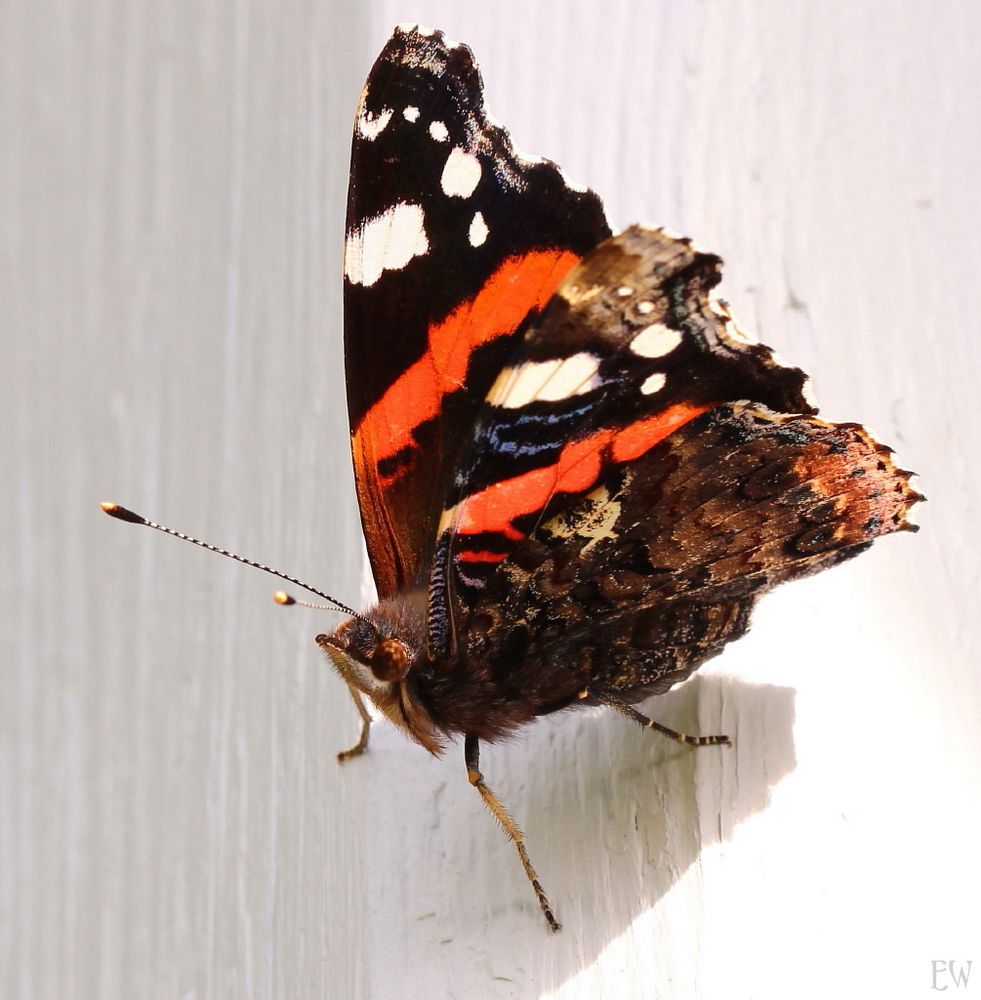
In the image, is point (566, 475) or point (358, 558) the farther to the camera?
point (358, 558)

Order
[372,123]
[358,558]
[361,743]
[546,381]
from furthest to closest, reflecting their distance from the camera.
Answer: [358,558] < [361,743] < [372,123] < [546,381]

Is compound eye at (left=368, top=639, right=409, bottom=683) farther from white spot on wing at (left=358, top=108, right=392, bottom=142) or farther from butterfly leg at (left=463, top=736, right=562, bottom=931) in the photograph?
white spot on wing at (left=358, top=108, right=392, bottom=142)

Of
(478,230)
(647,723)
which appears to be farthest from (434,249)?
(647,723)

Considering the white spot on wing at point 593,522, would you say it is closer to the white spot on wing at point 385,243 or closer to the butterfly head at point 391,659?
the butterfly head at point 391,659

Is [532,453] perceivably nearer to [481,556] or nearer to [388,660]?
[481,556]

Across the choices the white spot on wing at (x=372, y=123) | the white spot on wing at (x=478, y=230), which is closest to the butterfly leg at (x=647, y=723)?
the white spot on wing at (x=478, y=230)

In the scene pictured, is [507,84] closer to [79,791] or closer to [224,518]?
[224,518]
